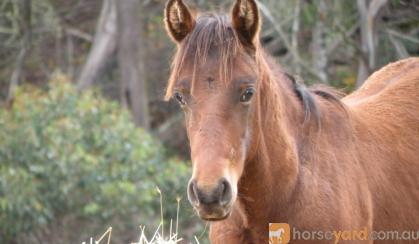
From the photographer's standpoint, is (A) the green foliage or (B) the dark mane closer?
(B) the dark mane

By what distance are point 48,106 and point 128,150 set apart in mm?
1318

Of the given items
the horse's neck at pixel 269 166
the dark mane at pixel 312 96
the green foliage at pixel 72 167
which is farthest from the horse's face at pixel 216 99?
the green foliage at pixel 72 167

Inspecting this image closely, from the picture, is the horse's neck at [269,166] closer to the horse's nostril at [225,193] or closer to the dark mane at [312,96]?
the dark mane at [312,96]

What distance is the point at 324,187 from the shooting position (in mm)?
4820

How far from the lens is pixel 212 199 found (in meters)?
4.00

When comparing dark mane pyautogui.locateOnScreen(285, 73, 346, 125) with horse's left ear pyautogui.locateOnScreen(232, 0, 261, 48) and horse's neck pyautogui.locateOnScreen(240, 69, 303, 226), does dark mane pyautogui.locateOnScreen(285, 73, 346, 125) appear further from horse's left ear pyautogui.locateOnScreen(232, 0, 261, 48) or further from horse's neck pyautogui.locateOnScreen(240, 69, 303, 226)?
horse's left ear pyautogui.locateOnScreen(232, 0, 261, 48)

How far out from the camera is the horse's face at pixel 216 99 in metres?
4.07

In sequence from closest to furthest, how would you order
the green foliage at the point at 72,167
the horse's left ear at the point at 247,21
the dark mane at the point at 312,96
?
the horse's left ear at the point at 247,21, the dark mane at the point at 312,96, the green foliage at the point at 72,167

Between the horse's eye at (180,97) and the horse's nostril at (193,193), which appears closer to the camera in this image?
the horse's nostril at (193,193)

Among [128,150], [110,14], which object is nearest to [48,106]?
[128,150]

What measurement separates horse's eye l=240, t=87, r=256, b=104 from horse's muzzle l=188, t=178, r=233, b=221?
0.49 meters

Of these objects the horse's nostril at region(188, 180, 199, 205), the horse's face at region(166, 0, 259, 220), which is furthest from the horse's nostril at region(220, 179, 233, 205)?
the horse's nostril at region(188, 180, 199, 205)

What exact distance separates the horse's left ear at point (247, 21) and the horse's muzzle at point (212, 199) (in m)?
0.84

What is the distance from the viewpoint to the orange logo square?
4621 mm
